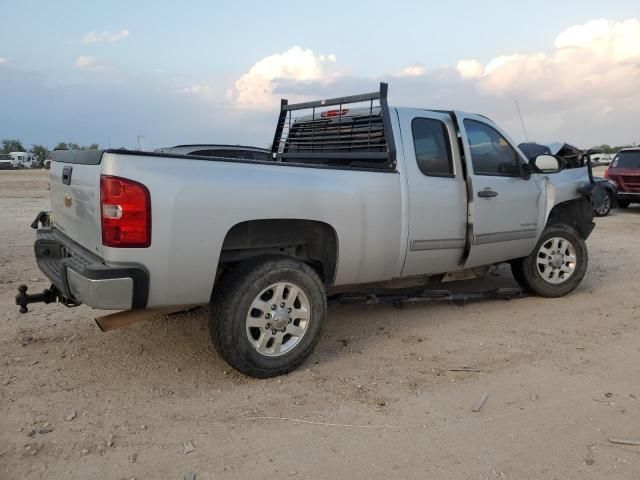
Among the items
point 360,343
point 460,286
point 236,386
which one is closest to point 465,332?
point 360,343

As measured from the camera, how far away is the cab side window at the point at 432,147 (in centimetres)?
483

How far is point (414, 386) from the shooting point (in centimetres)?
388

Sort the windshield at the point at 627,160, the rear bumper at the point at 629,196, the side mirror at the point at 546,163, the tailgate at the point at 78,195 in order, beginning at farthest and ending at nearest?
the windshield at the point at 627,160
the rear bumper at the point at 629,196
the side mirror at the point at 546,163
the tailgate at the point at 78,195

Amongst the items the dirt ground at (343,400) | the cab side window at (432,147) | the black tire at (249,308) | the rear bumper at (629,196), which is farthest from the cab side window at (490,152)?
the rear bumper at (629,196)

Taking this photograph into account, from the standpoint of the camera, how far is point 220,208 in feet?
11.7

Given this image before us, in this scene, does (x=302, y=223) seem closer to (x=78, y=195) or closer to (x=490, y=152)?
(x=78, y=195)

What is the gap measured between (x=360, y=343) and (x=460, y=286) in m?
2.42

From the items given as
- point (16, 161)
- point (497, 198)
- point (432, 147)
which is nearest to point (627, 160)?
point (497, 198)

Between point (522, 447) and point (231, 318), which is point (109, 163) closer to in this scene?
point (231, 318)

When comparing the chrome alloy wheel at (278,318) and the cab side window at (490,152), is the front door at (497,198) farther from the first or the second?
the chrome alloy wheel at (278,318)

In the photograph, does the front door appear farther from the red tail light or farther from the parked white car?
the parked white car

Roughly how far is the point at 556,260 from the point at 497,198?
1.27 metres

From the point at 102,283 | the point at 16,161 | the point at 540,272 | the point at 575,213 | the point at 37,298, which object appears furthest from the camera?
the point at 16,161

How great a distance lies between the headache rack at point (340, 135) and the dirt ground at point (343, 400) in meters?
1.51
